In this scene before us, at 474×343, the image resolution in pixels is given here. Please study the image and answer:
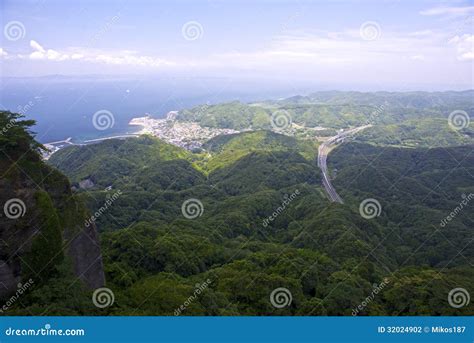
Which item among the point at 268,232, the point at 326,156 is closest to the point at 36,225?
the point at 268,232

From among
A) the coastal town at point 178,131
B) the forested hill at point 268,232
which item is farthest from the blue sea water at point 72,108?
the forested hill at point 268,232

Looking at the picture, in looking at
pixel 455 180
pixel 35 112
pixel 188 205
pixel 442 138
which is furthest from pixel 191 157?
pixel 442 138

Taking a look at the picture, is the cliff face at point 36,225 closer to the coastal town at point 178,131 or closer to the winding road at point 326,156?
the winding road at point 326,156

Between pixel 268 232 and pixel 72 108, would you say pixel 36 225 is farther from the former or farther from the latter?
pixel 72 108

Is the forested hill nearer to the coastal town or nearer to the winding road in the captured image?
the winding road

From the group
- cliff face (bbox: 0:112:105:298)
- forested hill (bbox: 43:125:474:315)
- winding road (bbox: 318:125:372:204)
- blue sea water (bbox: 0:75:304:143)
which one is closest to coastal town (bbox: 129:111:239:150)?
blue sea water (bbox: 0:75:304:143)
